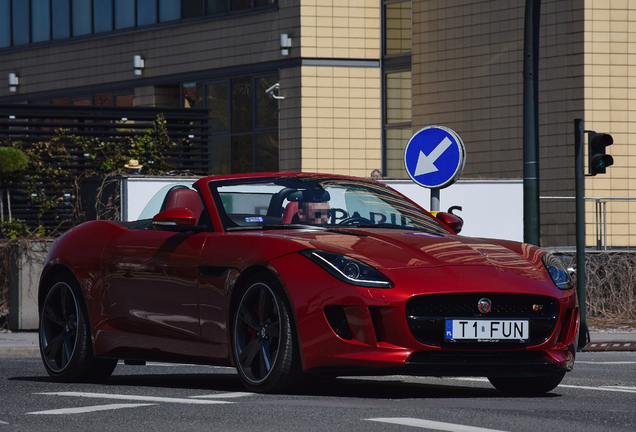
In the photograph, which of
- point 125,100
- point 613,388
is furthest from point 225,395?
point 125,100

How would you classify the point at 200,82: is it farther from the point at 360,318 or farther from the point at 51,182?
the point at 360,318

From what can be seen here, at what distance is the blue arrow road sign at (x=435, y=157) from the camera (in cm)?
1283

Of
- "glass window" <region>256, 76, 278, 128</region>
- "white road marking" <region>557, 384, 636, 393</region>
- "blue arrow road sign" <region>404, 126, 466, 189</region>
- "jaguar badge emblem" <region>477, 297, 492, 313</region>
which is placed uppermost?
"glass window" <region>256, 76, 278, 128</region>

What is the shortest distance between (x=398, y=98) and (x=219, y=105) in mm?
4010

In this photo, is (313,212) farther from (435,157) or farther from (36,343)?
(36,343)

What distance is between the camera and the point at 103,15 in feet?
102

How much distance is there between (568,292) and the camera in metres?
8.23

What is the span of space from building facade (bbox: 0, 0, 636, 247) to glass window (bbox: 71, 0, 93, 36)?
0.03m

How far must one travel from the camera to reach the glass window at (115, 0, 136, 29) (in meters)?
30.5

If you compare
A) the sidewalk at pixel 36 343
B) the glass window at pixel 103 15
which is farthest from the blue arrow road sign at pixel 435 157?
the glass window at pixel 103 15

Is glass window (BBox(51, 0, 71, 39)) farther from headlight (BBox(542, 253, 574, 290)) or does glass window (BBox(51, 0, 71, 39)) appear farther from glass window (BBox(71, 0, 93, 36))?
headlight (BBox(542, 253, 574, 290))

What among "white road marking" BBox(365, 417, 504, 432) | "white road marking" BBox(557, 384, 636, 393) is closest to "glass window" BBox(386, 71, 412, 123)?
"white road marking" BBox(557, 384, 636, 393)

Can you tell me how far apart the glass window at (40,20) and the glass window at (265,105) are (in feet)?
23.8

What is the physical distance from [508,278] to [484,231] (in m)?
11.8
